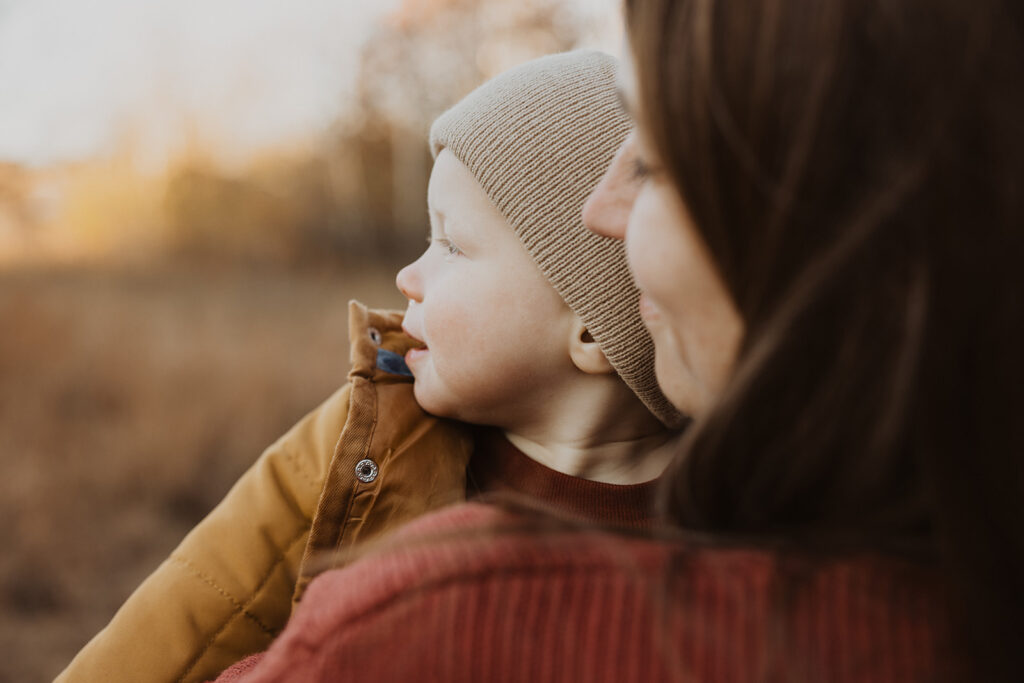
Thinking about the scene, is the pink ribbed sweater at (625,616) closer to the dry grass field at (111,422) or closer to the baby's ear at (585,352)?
the baby's ear at (585,352)

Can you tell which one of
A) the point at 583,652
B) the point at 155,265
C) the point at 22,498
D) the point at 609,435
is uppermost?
the point at 583,652

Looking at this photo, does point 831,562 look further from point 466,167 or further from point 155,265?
point 155,265

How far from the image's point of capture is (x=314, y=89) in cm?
1054

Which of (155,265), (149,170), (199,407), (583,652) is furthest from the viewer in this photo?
(149,170)

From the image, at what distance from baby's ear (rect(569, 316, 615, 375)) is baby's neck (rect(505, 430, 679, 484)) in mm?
158

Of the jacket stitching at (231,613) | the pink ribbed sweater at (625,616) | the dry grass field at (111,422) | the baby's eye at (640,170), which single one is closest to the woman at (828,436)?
the pink ribbed sweater at (625,616)

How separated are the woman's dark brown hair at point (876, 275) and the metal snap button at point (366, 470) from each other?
2.70ft

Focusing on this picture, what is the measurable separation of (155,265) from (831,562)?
23.9 ft

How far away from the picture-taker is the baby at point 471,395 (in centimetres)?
151

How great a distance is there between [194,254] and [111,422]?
4.55 m

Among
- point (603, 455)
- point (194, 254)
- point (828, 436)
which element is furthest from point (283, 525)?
point (194, 254)

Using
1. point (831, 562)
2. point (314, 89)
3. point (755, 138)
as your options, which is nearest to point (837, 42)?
point (755, 138)

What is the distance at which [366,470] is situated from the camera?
4.97ft

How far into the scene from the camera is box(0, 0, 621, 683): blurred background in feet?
11.5
